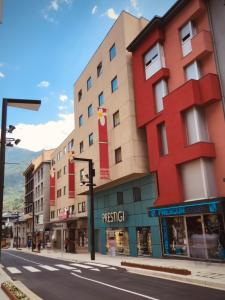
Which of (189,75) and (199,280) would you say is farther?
(189,75)

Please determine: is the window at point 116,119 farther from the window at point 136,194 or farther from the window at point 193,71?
the window at point 193,71

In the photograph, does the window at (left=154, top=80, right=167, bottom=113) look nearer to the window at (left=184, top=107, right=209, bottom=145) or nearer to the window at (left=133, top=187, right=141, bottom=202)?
the window at (left=184, top=107, right=209, bottom=145)

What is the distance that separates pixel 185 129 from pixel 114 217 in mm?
12803

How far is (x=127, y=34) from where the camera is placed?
28797 mm

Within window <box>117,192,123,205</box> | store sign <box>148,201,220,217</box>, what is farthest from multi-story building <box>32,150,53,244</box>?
store sign <box>148,201,220,217</box>

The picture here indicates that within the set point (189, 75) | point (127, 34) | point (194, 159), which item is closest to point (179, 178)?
point (194, 159)

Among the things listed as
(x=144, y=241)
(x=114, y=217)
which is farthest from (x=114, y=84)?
(x=144, y=241)

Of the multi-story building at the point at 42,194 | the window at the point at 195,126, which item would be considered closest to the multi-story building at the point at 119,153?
the window at the point at 195,126

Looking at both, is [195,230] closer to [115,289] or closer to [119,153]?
[115,289]

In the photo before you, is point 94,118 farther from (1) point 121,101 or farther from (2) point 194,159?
(2) point 194,159

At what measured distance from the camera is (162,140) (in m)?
24.7

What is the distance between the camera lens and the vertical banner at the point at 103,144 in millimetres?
28984

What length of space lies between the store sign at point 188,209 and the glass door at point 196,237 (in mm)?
1353

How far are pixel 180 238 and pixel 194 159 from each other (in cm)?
600
